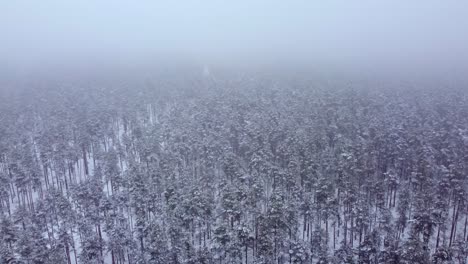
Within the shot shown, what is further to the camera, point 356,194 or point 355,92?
point 355,92

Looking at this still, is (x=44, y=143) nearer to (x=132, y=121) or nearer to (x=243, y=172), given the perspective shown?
(x=132, y=121)

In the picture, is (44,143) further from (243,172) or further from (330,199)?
(330,199)

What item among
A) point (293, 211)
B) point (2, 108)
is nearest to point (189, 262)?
point (293, 211)

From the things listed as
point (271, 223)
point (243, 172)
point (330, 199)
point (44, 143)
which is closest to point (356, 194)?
point (330, 199)

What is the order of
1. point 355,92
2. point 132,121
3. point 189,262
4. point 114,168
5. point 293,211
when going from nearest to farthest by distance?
point 189,262
point 293,211
point 114,168
point 132,121
point 355,92

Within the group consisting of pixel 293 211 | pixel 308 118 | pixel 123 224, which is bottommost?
pixel 123 224

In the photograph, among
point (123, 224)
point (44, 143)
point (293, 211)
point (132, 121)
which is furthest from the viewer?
point (132, 121)

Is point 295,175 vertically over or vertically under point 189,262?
over
